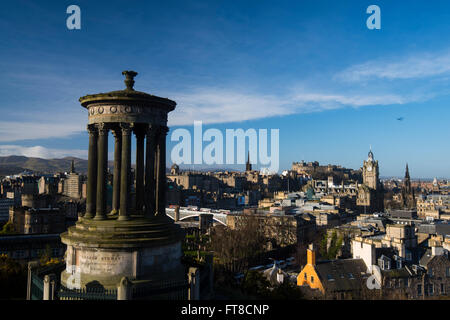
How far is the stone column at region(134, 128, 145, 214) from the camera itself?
58.7ft

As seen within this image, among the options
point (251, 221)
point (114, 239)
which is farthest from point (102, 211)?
point (251, 221)

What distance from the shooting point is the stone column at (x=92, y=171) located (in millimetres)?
17067

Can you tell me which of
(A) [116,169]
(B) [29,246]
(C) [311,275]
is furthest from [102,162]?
(B) [29,246]

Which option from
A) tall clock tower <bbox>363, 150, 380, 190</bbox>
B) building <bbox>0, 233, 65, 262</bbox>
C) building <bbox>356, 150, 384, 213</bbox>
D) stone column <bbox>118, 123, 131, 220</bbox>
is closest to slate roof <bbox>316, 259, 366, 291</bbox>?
stone column <bbox>118, 123, 131, 220</bbox>

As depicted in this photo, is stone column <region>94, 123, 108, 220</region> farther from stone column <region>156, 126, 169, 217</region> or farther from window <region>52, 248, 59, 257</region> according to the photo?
window <region>52, 248, 59, 257</region>

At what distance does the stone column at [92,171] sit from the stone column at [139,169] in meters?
1.92

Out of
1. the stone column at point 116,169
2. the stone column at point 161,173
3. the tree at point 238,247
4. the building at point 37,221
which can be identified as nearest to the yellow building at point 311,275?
the tree at point 238,247

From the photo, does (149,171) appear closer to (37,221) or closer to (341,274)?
(341,274)

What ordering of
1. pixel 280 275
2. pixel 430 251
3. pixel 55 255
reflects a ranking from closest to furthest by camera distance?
pixel 280 275
pixel 430 251
pixel 55 255

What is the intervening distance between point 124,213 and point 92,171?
2.66 m

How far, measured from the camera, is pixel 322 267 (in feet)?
115
